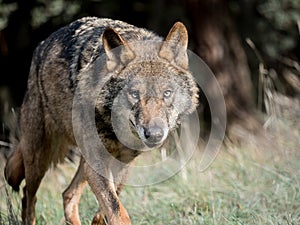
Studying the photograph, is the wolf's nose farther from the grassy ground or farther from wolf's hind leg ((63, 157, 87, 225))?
wolf's hind leg ((63, 157, 87, 225))

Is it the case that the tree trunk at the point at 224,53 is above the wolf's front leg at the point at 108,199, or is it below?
below

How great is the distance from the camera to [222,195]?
621 centimetres

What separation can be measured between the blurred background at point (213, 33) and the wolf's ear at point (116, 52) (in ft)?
12.8

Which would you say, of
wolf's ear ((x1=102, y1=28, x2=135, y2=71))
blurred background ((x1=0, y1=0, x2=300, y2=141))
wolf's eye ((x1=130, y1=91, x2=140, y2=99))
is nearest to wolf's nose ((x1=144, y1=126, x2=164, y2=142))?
wolf's eye ((x1=130, y1=91, x2=140, y2=99))

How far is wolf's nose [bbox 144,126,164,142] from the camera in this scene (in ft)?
14.8

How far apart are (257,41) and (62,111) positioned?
24.9 feet

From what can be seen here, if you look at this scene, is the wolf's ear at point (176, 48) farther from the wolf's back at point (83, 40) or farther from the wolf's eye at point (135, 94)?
the wolf's eye at point (135, 94)

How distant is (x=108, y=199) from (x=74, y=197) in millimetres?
1288

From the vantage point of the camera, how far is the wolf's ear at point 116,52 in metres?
4.96

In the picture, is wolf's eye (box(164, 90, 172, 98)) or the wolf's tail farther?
the wolf's tail

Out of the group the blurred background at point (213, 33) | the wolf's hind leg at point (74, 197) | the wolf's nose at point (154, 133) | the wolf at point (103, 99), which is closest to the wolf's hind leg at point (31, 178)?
the wolf at point (103, 99)

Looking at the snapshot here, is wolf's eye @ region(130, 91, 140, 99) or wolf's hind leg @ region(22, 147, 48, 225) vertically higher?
wolf's eye @ region(130, 91, 140, 99)

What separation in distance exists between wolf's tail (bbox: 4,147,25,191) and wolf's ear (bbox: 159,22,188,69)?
1910mm

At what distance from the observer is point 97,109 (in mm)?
5094
